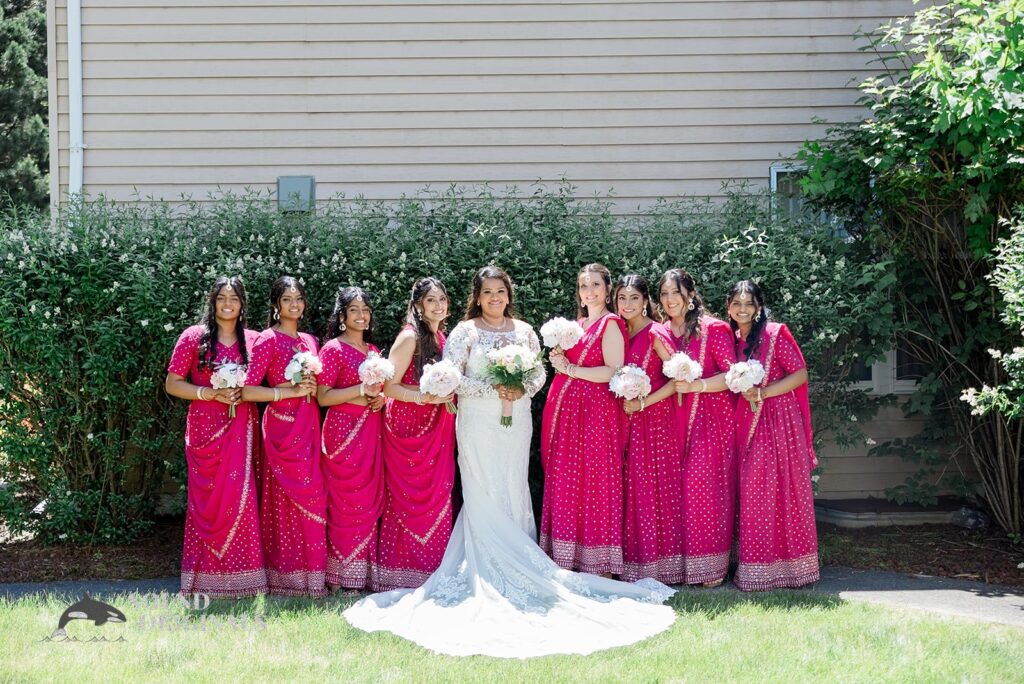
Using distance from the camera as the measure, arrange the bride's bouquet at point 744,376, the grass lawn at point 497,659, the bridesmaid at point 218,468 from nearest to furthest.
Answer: the grass lawn at point 497,659, the bridesmaid at point 218,468, the bride's bouquet at point 744,376

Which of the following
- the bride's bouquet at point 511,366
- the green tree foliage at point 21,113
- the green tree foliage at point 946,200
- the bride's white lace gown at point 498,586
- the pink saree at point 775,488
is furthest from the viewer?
the green tree foliage at point 21,113

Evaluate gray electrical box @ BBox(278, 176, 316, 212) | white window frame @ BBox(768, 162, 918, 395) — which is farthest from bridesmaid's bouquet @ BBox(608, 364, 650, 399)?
gray electrical box @ BBox(278, 176, 316, 212)

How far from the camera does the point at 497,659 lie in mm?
4613

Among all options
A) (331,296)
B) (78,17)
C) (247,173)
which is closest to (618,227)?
(331,296)

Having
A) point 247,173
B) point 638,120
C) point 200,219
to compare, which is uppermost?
point 638,120

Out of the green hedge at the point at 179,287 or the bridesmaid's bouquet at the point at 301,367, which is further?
the green hedge at the point at 179,287

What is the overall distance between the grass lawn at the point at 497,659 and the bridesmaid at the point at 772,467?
46 centimetres

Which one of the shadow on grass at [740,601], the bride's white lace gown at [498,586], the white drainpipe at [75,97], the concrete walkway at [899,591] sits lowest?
the concrete walkway at [899,591]

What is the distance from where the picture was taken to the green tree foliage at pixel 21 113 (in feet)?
51.9

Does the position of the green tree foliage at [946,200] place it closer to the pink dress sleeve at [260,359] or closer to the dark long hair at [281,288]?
the dark long hair at [281,288]

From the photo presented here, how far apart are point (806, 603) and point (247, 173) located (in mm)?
5718

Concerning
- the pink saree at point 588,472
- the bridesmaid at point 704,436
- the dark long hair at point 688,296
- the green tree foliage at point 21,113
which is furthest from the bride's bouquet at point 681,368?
the green tree foliage at point 21,113

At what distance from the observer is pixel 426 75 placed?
8078mm

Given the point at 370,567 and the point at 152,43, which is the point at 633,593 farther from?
the point at 152,43
